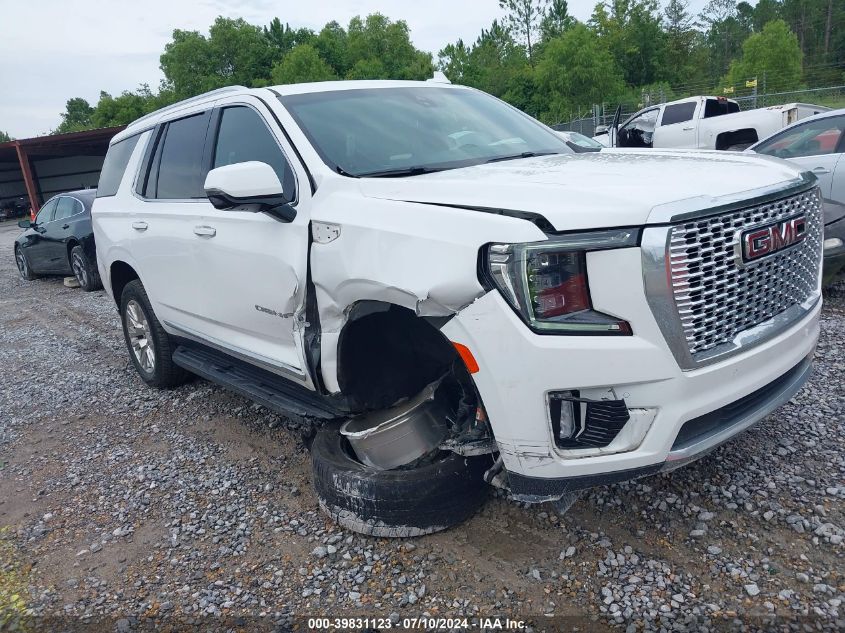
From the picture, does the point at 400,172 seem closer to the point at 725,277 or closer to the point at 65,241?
the point at 725,277

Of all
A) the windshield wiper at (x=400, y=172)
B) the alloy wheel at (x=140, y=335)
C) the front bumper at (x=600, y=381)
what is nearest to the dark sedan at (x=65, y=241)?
the alloy wheel at (x=140, y=335)

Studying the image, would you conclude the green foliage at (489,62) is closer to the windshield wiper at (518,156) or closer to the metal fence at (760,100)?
the metal fence at (760,100)

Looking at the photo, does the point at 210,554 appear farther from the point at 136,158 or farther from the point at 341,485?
the point at 136,158

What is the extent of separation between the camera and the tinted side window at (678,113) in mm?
15805

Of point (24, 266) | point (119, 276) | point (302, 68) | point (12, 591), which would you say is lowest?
point (24, 266)

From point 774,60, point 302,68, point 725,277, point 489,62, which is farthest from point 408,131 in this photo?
point 489,62

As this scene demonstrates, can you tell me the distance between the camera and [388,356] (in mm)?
3201

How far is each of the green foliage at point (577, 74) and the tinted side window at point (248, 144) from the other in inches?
1255

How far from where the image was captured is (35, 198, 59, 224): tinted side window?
1179cm

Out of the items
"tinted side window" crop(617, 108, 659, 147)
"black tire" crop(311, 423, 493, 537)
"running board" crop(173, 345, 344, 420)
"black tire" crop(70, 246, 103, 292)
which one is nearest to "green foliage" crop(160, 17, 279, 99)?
"tinted side window" crop(617, 108, 659, 147)

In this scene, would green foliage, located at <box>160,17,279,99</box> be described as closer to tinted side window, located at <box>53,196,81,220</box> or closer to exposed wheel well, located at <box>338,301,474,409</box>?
tinted side window, located at <box>53,196,81,220</box>

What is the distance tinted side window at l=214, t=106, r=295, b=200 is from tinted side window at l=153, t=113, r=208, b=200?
0.23m

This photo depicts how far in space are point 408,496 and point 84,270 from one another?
31.4ft

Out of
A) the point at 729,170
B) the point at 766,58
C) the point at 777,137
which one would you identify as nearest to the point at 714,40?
the point at 766,58
